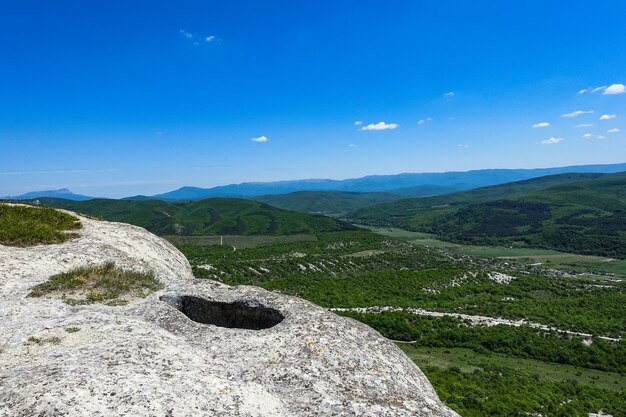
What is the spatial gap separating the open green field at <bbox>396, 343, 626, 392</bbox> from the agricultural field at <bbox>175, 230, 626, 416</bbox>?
0.23 metres

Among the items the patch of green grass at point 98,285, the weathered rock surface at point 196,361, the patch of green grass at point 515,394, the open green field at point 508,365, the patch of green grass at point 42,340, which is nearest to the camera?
the weathered rock surface at point 196,361

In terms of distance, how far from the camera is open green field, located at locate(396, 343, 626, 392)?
65.9m

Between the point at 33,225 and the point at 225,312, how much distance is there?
15.7 metres

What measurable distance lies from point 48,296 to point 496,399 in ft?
180

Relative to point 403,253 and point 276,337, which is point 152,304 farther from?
point 403,253

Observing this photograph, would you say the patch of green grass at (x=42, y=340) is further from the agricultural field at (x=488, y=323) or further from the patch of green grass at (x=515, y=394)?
the agricultural field at (x=488, y=323)

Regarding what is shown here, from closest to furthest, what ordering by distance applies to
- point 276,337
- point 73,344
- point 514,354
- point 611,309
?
1. point 73,344
2. point 276,337
3. point 514,354
4. point 611,309

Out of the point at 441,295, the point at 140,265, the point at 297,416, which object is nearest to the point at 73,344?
the point at 297,416

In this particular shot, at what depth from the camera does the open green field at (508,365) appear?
6588 centimetres

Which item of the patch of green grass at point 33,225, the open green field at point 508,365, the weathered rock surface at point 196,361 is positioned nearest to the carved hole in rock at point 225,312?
the weathered rock surface at point 196,361

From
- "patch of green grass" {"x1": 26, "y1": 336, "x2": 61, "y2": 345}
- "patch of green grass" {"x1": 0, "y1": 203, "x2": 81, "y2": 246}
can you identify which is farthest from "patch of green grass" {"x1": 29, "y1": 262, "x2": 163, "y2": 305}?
"patch of green grass" {"x1": 0, "y1": 203, "x2": 81, "y2": 246}

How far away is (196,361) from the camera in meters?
11.4

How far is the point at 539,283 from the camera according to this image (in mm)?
140750

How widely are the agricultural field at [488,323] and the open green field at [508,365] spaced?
228 millimetres
